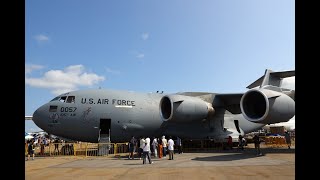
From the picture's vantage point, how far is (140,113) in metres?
19.4

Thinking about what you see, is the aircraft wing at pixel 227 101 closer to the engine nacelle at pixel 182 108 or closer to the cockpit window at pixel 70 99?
the engine nacelle at pixel 182 108

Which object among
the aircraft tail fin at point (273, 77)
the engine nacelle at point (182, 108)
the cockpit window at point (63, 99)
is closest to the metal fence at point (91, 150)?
the cockpit window at point (63, 99)

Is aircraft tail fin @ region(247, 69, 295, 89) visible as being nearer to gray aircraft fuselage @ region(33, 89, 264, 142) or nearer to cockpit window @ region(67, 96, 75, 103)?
gray aircraft fuselage @ region(33, 89, 264, 142)

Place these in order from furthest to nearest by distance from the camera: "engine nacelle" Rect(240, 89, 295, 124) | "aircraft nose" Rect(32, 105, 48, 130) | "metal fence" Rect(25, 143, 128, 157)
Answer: "metal fence" Rect(25, 143, 128, 157), "aircraft nose" Rect(32, 105, 48, 130), "engine nacelle" Rect(240, 89, 295, 124)

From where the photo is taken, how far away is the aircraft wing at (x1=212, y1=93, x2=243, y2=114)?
66.8ft

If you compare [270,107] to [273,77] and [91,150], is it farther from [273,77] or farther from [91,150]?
[91,150]

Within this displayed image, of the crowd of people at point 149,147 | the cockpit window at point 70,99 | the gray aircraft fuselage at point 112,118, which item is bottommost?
the crowd of people at point 149,147

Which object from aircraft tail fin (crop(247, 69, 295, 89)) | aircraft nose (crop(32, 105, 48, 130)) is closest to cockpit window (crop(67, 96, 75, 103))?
aircraft nose (crop(32, 105, 48, 130))

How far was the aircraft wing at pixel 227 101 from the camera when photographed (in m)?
20.4

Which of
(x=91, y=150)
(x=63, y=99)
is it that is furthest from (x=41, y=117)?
(x=91, y=150)

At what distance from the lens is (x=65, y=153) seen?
20.1 meters

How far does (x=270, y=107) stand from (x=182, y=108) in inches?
205
